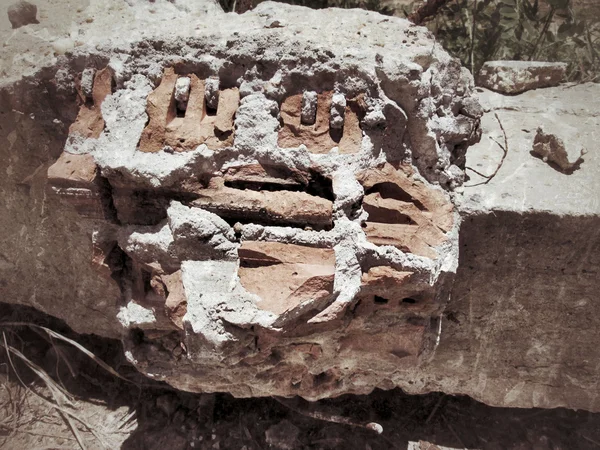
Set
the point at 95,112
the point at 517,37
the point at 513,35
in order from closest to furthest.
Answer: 1. the point at 95,112
2. the point at 517,37
3. the point at 513,35

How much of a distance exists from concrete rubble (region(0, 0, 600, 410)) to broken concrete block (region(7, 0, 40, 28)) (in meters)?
0.24

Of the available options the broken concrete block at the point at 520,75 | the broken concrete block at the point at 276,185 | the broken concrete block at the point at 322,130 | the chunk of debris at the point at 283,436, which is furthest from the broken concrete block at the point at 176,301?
the broken concrete block at the point at 520,75

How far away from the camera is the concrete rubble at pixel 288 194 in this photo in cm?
143

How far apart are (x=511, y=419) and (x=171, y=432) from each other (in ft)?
4.49

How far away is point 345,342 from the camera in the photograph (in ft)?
5.35

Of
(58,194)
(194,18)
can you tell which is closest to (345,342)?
(58,194)

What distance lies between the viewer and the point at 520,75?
6.89 ft

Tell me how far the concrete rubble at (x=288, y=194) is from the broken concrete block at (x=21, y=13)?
24cm

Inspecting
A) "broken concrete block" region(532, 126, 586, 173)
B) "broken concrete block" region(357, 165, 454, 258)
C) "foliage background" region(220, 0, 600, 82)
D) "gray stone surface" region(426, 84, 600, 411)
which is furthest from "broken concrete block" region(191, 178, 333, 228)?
"foliage background" region(220, 0, 600, 82)

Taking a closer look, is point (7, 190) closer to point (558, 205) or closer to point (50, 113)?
point (50, 113)

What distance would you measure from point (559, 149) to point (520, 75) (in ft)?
1.63

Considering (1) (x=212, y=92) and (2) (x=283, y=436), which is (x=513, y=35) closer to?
(1) (x=212, y=92)

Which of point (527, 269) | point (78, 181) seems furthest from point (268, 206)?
point (527, 269)

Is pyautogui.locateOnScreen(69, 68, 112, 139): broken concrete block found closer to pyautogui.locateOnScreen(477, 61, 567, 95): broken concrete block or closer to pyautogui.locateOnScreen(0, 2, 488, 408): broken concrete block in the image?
→ pyautogui.locateOnScreen(0, 2, 488, 408): broken concrete block
